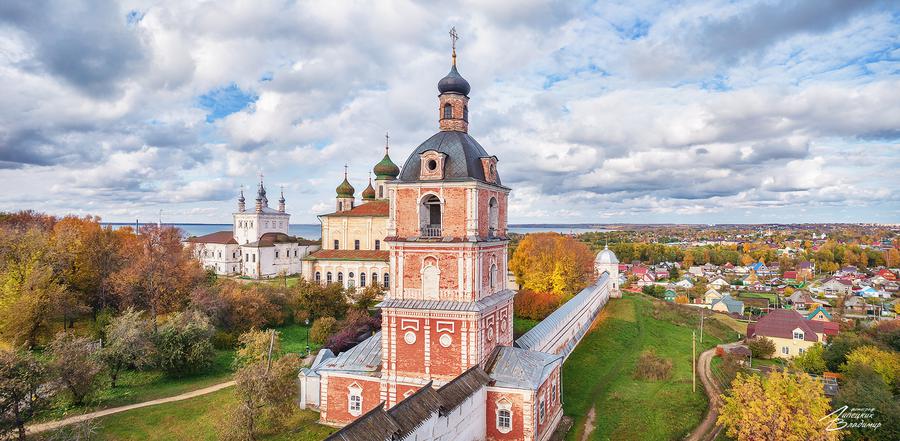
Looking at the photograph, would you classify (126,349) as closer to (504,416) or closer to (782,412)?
(504,416)

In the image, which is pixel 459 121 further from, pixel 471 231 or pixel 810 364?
pixel 810 364

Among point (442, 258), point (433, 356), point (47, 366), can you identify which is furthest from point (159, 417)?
point (442, 258)

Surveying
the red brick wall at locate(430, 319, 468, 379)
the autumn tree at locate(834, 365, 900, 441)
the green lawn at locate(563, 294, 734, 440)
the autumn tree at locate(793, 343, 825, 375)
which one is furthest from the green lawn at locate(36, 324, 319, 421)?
the autumn tree at locate(793, 343, 825, 375)

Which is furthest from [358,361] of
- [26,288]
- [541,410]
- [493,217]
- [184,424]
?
[26,288]

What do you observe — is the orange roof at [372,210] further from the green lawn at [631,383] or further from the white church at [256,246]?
the green lawn at [631,383]

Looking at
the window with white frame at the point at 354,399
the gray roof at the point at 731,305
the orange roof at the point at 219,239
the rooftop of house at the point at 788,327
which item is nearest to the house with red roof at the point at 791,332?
the rooftop of house at the point at 788,327
